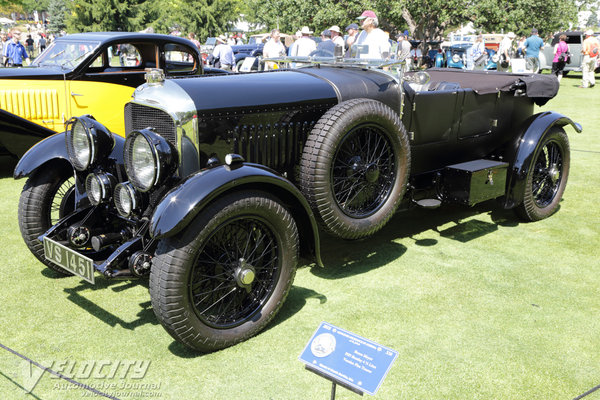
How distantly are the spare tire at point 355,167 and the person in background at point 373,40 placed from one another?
0.84m

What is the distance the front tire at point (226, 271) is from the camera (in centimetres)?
271

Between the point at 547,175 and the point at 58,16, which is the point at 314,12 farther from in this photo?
the point at 58,16

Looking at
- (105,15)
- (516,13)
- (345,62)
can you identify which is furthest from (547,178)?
(105,15)

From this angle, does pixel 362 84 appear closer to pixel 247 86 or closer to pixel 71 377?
pixel 247 86

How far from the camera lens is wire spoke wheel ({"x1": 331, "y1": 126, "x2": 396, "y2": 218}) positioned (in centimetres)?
371

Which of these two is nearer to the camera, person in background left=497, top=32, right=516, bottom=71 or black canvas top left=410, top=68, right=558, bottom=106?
black canvas top left=410, top=68, right=558, bottom=106

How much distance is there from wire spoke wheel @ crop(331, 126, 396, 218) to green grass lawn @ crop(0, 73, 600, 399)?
0.53m

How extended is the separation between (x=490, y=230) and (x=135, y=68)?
499cm

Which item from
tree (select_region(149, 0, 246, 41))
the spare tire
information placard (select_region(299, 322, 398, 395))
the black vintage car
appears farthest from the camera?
tree (select_region(149, 0, 246, 41))

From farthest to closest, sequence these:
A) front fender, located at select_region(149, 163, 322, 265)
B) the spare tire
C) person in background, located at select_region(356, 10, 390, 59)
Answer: person in background, located at select_region(356, 10, 390, 59), the spare tire, front fender, located at select_region(149, 163, 322, 265)

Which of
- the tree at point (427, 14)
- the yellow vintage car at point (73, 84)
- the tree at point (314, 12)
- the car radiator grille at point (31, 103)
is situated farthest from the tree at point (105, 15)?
the car radiator grille at point (31, 103)

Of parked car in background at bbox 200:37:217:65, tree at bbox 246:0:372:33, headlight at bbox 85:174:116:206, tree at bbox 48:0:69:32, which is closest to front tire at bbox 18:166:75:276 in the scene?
headlight at bbox 85:174:116:206

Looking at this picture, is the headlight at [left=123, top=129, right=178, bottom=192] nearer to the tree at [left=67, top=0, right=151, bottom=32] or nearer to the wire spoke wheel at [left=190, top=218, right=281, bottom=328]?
the wire spoke wheel at [left=190, top=218, right=281, bottom=328]

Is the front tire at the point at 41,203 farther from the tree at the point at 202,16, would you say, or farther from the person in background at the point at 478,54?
the tree at the point at 202,16
